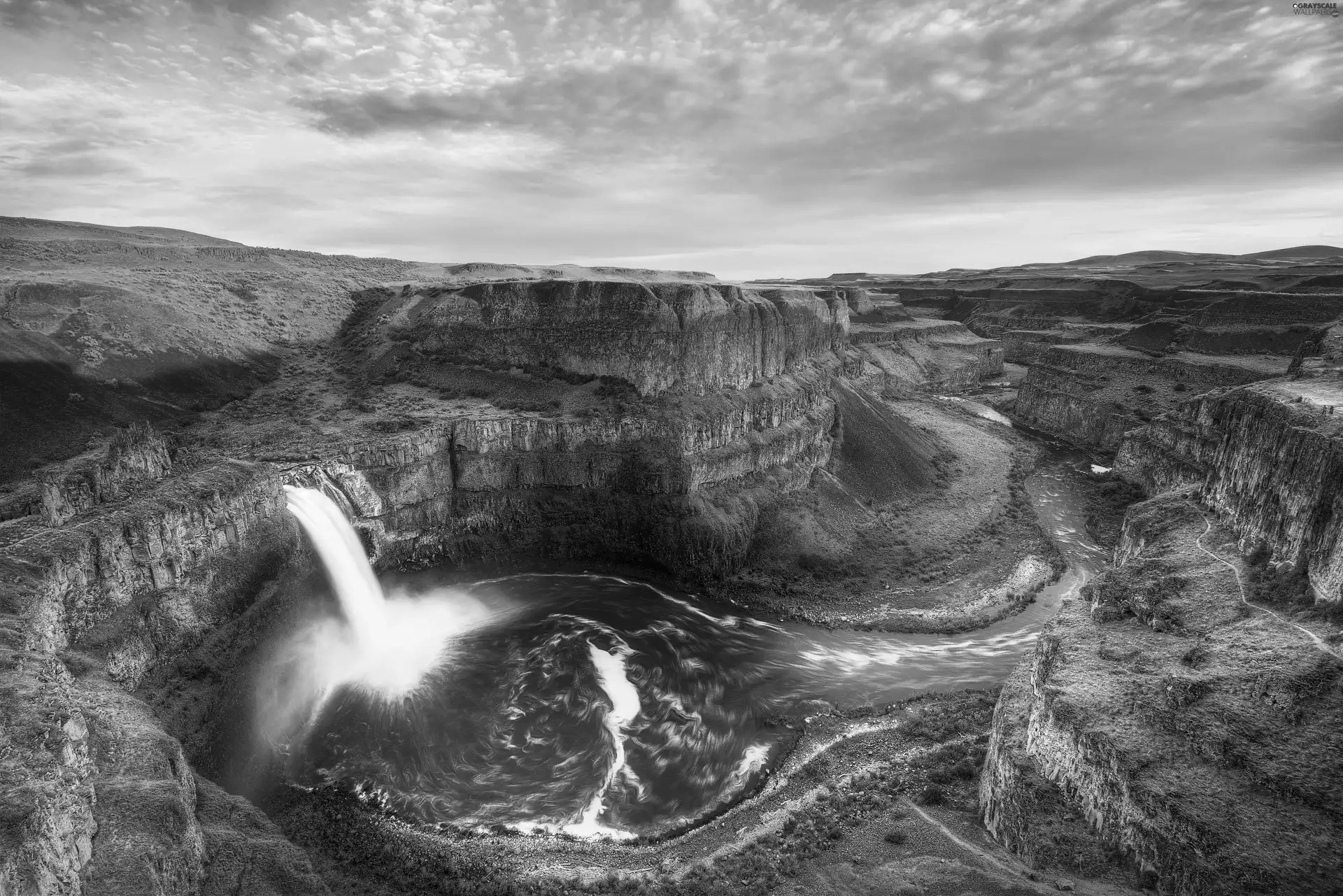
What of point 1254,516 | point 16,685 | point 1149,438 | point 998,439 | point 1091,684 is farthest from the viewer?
point 998,439

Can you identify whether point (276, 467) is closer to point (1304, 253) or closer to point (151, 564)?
point (151, 564)

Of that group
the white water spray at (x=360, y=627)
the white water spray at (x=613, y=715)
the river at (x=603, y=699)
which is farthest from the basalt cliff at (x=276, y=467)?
the white water spray at (x=613, y=715)

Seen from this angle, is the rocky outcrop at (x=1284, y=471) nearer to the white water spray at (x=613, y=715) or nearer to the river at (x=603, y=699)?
the river at (x=603, y=699)

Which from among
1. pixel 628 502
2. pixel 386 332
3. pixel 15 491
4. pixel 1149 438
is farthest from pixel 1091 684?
pixel 386 332

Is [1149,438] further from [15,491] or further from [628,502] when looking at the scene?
[15,491]

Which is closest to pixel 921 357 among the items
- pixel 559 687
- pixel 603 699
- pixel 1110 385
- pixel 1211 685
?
pixel 1110 385

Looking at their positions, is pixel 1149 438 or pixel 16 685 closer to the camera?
pixel 16 685

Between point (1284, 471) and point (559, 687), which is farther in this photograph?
point (559, 687)
